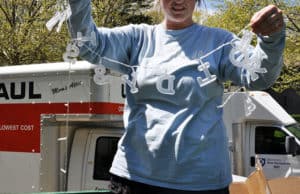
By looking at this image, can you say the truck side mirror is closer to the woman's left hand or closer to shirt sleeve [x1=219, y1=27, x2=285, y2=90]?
shirt sleeve [x1=219, y1=27, x2=285, y2=90]

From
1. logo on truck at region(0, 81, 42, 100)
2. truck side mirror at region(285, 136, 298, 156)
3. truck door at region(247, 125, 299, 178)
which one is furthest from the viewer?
truck door at region(247, 125, 299, 178)

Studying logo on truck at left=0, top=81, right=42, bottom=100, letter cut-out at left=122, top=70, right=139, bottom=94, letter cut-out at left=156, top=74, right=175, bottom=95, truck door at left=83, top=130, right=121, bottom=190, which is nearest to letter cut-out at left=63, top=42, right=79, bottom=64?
letter cut-out at left=122, top=70, right=139, bottom=94

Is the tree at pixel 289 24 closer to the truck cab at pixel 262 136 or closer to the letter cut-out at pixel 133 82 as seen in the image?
the truck cab at pixel 262 136

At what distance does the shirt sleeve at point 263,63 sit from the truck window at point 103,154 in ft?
18.2

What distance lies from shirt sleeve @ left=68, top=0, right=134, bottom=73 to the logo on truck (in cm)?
565

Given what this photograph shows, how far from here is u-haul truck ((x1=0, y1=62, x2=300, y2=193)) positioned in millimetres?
7082

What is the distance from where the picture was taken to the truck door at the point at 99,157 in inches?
289

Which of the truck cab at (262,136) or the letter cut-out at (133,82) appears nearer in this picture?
the letter cut-out at (133,82)

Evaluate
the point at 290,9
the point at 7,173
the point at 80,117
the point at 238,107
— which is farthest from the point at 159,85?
the point at 290,9

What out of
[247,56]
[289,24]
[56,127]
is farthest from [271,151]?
[247,56]

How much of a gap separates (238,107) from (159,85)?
800 cm

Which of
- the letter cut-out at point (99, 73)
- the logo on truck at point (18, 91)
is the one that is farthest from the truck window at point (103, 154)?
the letter cut-out at point (99, 73)

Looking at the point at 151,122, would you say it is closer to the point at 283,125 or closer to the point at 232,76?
the point at 232,76

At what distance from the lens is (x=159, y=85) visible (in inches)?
71.4
